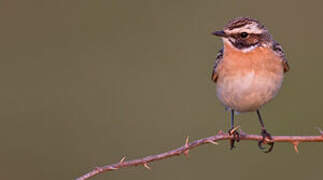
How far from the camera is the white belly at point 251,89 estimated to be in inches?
331

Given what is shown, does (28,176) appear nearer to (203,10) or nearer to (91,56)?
(91,56)

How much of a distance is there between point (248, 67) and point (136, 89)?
4.41 meters

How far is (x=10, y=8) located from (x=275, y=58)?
742cm

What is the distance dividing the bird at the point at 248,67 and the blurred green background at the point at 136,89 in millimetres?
2202

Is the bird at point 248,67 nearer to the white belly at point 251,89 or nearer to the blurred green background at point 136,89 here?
the white belly at point 251,89

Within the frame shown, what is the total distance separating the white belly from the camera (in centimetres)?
841

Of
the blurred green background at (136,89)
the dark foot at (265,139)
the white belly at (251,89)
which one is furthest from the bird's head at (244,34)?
the blurred green background at (136,89)

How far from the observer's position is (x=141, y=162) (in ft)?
19.7

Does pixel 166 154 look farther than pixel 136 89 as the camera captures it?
No

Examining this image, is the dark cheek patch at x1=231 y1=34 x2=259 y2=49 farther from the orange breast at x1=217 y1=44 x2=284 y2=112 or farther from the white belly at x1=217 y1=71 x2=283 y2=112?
the white belly at x1=217 y1=71 x2=283 y2=112

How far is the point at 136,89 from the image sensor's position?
12656mm

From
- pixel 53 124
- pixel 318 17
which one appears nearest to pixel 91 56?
pixel 53 124

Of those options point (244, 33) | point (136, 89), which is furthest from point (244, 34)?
point (136, 89)

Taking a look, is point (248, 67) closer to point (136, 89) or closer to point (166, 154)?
point (166, 154)
